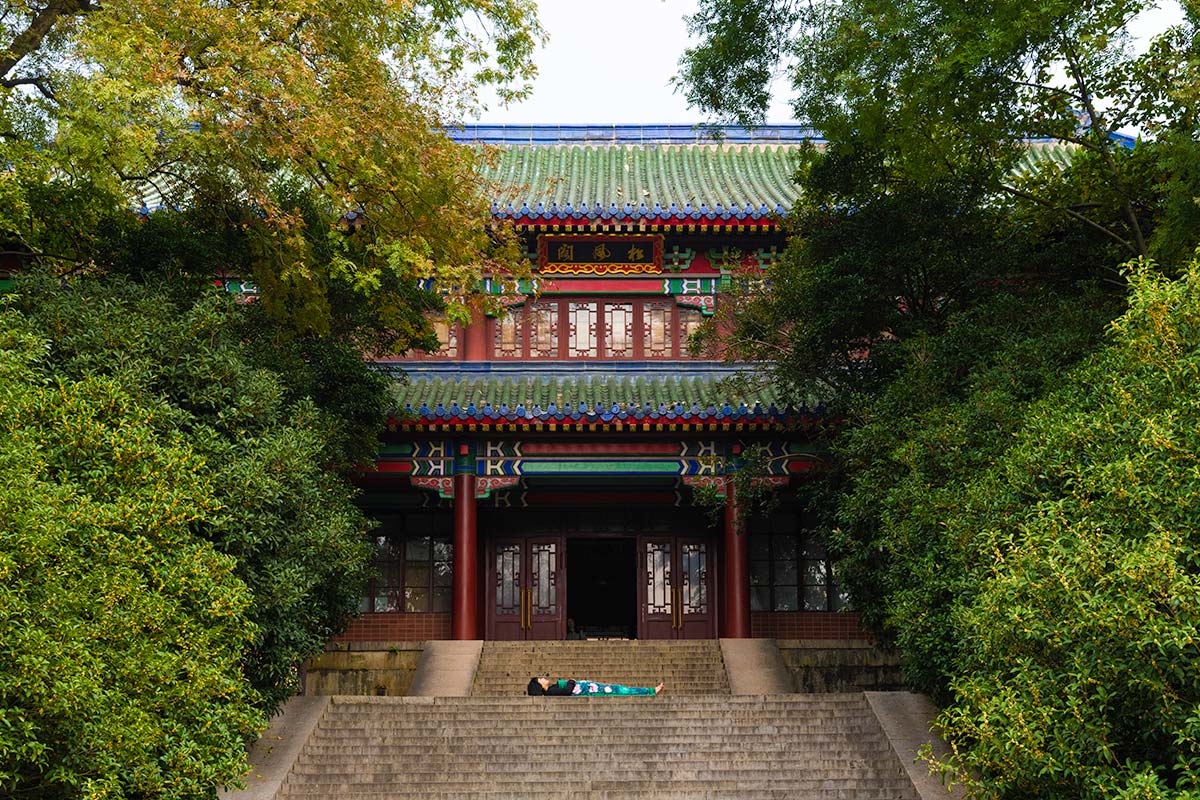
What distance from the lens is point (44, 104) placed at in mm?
10453

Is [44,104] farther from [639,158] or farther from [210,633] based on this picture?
[639,158]

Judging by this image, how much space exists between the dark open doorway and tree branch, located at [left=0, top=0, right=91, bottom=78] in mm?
12412

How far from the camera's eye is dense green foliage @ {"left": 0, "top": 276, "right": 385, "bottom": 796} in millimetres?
7055

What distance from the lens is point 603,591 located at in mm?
22391

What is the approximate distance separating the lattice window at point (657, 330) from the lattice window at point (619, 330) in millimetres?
179

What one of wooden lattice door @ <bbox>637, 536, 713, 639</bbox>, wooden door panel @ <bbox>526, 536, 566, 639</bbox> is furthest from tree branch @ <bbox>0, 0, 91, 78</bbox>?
wooden lattice door @ <bbox>637, 536, 713, 639</bbox>

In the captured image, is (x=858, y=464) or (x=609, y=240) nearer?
(x=858, y=464)

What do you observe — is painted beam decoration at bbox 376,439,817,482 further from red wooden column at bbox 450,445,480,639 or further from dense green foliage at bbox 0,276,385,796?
dense green foliage at bbox 0,276,385,796

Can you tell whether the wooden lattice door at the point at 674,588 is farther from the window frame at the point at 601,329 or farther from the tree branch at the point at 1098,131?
the tree branch at the point at 1098,131

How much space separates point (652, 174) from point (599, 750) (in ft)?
33.3

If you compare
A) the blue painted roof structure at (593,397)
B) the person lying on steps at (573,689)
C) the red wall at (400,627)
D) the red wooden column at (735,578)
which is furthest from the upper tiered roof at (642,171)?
the person lying on steps at (573,689)

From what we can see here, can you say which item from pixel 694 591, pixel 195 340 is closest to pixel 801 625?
pixel 694 591

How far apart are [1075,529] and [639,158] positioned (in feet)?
44.1

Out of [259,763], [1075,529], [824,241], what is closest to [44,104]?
[259,763]
